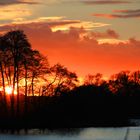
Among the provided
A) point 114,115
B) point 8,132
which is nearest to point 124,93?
point 114,115

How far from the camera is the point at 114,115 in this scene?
15162 cm

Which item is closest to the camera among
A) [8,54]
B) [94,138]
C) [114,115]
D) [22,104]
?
[94,138]

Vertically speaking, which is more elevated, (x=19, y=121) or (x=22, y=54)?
(x=22, y=54)

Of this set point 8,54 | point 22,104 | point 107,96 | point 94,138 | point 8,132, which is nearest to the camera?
point 94,138

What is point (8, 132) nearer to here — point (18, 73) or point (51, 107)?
point (18, 73)

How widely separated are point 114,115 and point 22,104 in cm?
3466

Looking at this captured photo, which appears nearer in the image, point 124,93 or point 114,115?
point 114,115

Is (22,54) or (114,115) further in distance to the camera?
(114,115)

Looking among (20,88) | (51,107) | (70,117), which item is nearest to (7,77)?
(20,88)

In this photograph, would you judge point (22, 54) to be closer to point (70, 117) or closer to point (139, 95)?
point (70, 117)

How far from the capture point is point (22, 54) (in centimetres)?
11119

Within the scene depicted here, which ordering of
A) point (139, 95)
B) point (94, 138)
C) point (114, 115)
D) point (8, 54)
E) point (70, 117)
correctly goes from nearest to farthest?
point (94, 138)
point (8, 54)
point (70, 117)
point (114, 115)
point (139, 95)

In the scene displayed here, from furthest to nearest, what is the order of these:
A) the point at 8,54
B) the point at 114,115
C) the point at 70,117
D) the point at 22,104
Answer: the point at 114,115 → the point at 70,117 → the point at 22,104 → the point at 8,54

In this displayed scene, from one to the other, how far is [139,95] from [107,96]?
45.6 ft
